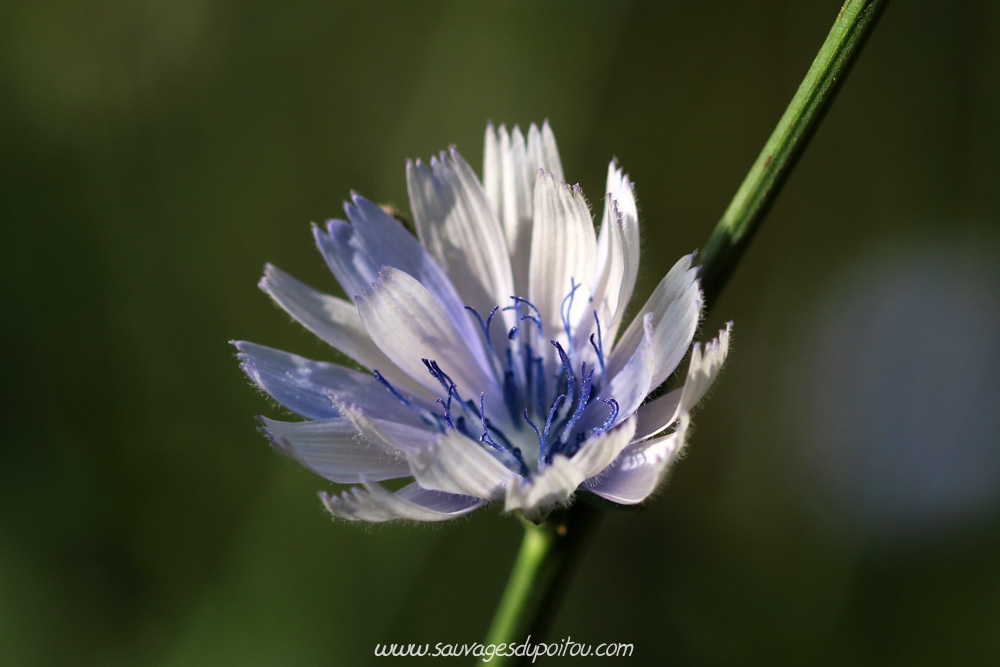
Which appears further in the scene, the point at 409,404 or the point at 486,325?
the point at 486,325

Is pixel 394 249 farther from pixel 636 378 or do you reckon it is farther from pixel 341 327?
pixel 636 378

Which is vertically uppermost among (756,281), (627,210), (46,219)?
(627,210)

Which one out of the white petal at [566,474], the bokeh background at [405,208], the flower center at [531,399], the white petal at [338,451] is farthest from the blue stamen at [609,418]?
the bokeh background at [405,208]

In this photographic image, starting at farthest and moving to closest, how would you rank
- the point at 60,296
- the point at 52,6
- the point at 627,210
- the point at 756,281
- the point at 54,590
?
the point at 756,281 → the point at 52,6 → the point at 60,296 → the point at 54,590 → the point at 627,210

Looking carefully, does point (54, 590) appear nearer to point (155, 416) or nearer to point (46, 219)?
point (155, 416)

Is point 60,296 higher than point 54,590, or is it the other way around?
point 60,296

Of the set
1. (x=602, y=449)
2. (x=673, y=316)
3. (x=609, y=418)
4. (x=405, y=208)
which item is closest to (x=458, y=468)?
(x=602, y=449)

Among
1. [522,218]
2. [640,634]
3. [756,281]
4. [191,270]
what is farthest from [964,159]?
[191,270]
